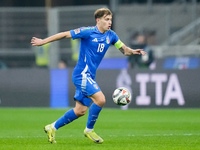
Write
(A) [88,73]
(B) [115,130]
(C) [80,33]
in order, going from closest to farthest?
(C) [80,33]
(A) [88,73]
(B) [115,130]

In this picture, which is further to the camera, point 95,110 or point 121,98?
point 121,98

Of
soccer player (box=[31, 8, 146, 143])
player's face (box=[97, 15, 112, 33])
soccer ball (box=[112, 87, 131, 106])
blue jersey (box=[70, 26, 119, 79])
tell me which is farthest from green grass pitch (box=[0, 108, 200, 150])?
player's face (box=[97, 15, 112, 33])

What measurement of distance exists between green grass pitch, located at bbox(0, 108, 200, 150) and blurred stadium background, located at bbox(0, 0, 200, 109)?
2.22 ft

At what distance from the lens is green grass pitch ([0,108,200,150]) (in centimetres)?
857

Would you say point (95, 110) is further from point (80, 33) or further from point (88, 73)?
point (80, 33)

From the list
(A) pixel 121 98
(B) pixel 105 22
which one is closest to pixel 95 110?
(A) pixel 121 98

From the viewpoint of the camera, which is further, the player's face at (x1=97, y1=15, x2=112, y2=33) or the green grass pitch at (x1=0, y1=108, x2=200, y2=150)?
the player's face at (x1=97, y1=15, x2=112, y2=33)

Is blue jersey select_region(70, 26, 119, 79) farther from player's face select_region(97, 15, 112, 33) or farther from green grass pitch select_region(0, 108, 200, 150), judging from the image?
green grass pitch select_region(0, 108, 200, 150)

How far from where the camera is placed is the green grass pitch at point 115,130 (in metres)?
8.57

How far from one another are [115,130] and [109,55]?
10370 millimetres

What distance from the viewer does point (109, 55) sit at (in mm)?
21609

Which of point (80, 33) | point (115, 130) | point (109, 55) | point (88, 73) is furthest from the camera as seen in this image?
point (109, 55)

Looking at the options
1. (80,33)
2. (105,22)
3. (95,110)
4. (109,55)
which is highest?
(105,22)

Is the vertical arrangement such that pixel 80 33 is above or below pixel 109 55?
above
